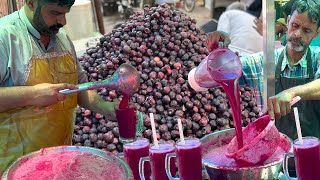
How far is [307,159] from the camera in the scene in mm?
1966

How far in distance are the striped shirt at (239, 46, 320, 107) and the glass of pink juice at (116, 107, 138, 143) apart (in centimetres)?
91

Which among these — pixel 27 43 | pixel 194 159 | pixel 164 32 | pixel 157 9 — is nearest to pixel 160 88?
pixel 164 32

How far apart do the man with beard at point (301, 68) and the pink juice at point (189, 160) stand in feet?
2.37

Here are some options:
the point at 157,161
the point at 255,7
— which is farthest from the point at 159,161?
the point at 255,7

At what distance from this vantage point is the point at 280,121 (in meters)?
2.84

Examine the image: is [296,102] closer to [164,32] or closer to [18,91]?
[164,32]

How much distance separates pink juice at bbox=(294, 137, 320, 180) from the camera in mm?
1962

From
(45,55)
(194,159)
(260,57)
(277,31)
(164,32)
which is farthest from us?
(164,32)

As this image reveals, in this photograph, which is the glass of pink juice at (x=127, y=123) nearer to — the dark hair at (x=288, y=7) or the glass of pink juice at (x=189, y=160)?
the glass of pink juice at (x=189, y=160)

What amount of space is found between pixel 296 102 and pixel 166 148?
952 millimetres

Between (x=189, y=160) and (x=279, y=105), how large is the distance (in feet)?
2.50

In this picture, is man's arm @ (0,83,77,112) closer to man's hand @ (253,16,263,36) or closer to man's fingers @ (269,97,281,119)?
man's fingers @ (269,97,281,119)

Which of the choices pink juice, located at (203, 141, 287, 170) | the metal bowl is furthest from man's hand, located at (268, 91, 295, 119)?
the metal bowl

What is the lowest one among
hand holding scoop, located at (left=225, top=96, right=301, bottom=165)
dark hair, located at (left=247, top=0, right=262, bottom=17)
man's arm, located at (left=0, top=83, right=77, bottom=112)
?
hand holding scoop, located at (left=225, top=96, right=301, bottom=165)
